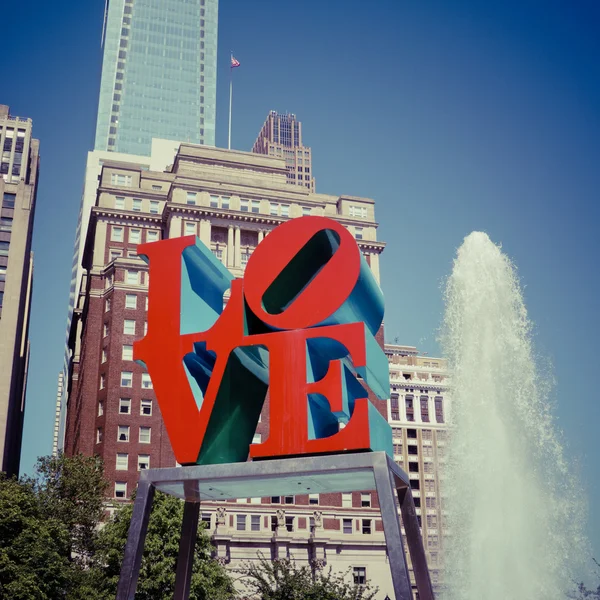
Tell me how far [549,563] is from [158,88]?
157870 mm

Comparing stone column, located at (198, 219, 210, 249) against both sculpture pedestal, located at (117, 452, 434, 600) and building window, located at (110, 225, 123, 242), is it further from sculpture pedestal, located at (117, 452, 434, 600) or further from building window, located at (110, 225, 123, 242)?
sculpture pedestal, located at (117, 452, 434, 600)

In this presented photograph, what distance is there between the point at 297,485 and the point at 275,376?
270cm

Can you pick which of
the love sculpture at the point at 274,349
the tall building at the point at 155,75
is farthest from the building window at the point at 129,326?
the tall building at the point at 155,75

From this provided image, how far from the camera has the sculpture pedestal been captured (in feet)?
55.2

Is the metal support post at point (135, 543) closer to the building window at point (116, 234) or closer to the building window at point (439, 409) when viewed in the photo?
the building window at point (116, 234)

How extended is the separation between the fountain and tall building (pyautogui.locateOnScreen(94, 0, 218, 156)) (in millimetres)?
140313

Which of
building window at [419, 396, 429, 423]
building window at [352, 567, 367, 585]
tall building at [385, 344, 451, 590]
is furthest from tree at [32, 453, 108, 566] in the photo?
building window at [419, 396, 429, 423]

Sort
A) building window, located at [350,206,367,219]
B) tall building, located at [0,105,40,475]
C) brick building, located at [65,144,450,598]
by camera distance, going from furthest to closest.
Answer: tall building, located at [0,105,40,475] → building window, located at [350,206,367,219] → brick building, located at [65,144,450,598]

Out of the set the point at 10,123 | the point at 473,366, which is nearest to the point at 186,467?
the point at 473,366

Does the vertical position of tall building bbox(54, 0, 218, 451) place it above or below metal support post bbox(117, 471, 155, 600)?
above

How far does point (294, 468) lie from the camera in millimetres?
17672

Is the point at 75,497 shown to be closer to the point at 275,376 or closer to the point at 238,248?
the point at 238,248

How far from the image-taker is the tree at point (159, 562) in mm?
45156

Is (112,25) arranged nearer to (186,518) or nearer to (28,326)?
(28,326)
